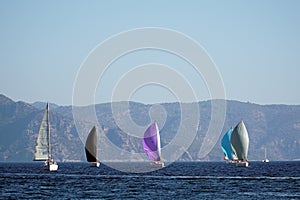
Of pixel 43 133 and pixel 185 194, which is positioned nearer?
pixel 185 194

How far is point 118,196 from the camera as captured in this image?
99812 millimetres

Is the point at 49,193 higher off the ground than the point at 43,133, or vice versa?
the point at 43,133

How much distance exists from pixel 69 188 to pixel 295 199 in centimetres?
3591

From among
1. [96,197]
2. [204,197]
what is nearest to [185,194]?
[204,197]

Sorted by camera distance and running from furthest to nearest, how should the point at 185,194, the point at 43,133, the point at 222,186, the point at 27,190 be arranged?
the point at 43,133 → the point at 222,186 → the point at 27,190 → the point at 185,194

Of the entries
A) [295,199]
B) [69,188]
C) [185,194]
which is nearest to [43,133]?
[69,188]

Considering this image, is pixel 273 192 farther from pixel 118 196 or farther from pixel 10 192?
pixel 10 192

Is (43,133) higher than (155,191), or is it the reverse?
(43,133)

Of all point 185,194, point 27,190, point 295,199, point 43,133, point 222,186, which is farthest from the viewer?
point 43,133

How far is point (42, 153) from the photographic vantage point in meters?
191

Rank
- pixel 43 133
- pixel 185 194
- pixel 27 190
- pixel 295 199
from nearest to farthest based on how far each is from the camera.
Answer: pixel 295 199, pixel 185 194, pixel 27 190, pixel 43 133

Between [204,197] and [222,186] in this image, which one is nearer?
[204,197]

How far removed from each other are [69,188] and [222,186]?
79.2 feet

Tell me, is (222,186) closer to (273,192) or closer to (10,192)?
(273,192)
